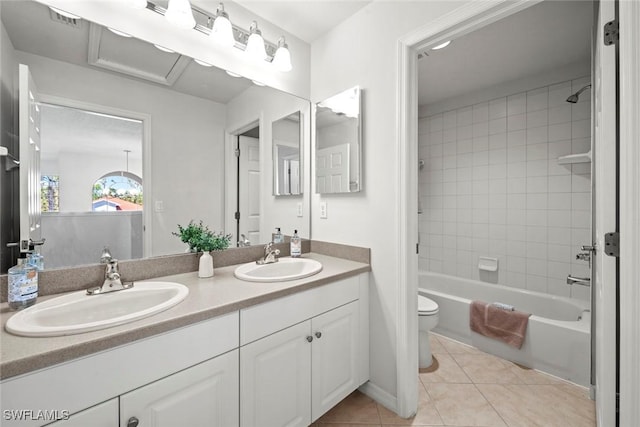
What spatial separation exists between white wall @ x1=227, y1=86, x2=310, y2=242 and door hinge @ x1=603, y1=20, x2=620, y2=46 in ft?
4.92

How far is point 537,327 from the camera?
196cm

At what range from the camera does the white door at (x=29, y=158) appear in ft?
3.38

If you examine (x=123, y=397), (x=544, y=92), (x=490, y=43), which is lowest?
(x=123, y=397)

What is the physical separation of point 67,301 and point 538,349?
2.72 metres

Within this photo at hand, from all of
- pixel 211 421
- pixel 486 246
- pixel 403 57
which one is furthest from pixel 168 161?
pixel 486 246

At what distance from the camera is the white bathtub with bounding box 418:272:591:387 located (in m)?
1.82

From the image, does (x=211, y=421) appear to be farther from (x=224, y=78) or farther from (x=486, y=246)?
(x=486, y=246)

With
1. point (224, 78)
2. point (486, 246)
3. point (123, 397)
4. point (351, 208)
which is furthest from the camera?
point (486, 246)

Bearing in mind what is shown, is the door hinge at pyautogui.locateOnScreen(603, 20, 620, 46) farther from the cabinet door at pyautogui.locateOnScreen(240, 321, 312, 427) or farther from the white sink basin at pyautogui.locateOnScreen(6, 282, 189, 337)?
the white sink basin at pyautogui.locateOnScreen(6, 282, 189, 337)

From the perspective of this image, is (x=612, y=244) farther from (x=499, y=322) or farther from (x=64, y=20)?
(x=64, y=20)

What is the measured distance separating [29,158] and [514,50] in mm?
2992

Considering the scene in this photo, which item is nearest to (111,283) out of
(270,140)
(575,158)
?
(270,140)

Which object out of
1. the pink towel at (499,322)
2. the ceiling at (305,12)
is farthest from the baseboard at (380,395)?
the ceiling at (305,12)

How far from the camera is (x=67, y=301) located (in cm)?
98
